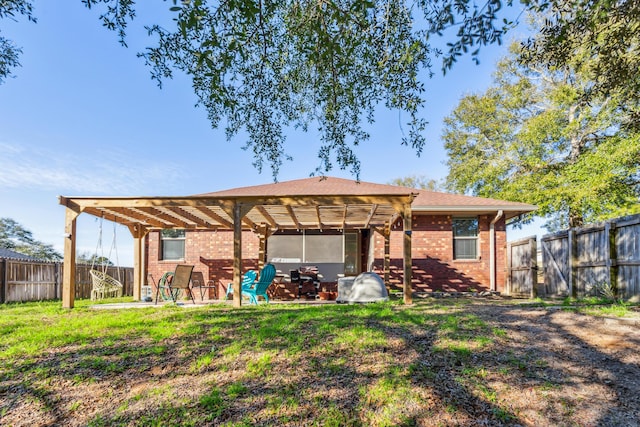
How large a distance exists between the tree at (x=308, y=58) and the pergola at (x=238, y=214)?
2.23m

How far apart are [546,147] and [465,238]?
25.0ft

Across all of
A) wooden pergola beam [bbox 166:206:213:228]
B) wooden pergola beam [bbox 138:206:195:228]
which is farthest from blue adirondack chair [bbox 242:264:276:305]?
wooden pergola beam [bbox 138:206:195:228]

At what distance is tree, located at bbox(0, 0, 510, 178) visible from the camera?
4066 mm

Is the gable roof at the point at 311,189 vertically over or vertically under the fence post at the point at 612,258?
over

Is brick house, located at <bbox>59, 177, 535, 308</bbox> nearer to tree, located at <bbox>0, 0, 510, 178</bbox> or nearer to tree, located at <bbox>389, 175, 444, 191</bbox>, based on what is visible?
tree, located at <bbox>0, 0, 510, 178</bbox>

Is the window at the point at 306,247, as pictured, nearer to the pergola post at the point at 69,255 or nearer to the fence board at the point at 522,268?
the fence board at the point at 522,268

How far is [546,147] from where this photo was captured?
16469 millimetres

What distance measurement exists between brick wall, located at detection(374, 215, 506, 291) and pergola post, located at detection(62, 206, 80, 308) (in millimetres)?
8100

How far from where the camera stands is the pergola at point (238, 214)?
795 centimetres

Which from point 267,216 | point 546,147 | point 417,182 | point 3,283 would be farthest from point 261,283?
point 417,182

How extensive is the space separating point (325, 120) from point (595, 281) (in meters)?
6.76

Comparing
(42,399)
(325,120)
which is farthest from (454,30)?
(42,399)

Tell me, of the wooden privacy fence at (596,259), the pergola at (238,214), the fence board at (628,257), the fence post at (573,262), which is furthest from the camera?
the fence post at (573,262)

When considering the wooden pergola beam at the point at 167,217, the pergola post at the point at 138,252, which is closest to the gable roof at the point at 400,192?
the wooden pergola beam at the point at 167,217
